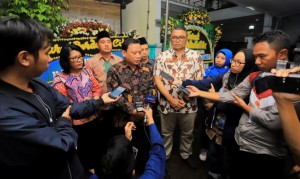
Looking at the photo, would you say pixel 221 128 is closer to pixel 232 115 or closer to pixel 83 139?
pixel 232 115

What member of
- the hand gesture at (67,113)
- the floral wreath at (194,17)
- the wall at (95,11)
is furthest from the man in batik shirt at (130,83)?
the floral wreath at (194,17)

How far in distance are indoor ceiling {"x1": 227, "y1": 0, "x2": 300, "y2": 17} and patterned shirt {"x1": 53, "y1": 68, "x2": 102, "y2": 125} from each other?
15.6 feet

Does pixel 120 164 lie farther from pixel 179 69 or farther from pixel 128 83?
pixel 179 69

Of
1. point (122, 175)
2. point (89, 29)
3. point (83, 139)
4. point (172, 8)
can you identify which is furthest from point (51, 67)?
point (172, 8)

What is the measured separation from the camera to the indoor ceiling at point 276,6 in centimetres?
474

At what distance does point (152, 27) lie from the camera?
5.04m

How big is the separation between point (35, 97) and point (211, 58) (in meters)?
5.63

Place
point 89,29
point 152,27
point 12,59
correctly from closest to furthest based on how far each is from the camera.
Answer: point 12,59 → point 89,29 → point 152,27

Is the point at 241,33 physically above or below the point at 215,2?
below

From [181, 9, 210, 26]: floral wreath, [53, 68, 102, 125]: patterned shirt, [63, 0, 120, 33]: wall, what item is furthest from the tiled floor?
[63, 0, 120, 33]: wall

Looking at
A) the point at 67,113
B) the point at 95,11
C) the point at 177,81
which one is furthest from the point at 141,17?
the point at 67,113

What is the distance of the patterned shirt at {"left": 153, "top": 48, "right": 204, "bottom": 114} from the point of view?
2482mm

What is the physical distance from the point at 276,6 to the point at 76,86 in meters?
5.57

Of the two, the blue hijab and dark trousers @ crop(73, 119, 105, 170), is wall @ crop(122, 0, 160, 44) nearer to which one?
the blue hijab
